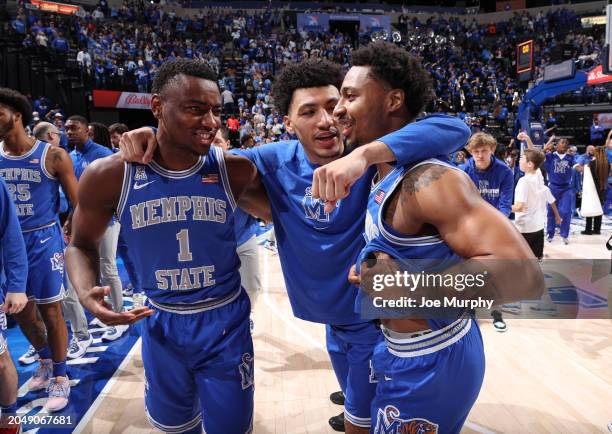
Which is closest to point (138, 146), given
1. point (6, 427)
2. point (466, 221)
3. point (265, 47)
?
point (466, 221)

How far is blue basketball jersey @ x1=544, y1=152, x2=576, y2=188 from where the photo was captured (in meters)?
9.03

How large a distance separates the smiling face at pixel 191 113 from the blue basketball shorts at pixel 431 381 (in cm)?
107

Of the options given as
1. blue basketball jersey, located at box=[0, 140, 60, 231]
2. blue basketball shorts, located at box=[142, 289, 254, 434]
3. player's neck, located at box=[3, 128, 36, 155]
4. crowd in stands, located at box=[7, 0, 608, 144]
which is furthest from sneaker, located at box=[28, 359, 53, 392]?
crowd in stands, located at box=[7, 0, 608, 144]

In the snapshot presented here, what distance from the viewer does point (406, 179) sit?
1.39 meters

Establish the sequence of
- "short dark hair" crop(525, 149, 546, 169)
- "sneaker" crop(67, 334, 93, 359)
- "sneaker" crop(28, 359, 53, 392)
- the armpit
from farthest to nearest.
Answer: "short dark hair" crop(525, 149, 546, 169) → "sneaker" crop(67, 334, 93, 359) → "sneaker" crop(28, 359, 53, 392) → the armpit

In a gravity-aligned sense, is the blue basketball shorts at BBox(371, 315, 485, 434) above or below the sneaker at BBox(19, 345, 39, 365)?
above

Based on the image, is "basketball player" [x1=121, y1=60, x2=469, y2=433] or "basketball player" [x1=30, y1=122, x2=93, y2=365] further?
"basketball player" [x1=30, y1=122, x2=93, y2=365]

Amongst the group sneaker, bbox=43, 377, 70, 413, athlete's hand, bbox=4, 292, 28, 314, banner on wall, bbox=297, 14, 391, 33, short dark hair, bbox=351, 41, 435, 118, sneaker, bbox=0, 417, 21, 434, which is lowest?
sneaker, bbox=43, 377, 70, 413

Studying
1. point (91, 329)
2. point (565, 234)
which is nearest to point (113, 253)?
point (91, 329)

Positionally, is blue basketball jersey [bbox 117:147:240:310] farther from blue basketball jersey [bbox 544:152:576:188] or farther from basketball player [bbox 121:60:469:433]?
blue basketball jersey [bbox 544:152:576:188]

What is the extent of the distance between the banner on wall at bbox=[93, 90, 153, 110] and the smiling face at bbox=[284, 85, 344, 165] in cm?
1409

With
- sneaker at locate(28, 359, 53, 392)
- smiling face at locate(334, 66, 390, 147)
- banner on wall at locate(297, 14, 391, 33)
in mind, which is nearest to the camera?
smiling face at locate(334, 66, 390, 147)

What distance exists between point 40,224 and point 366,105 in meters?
2.88

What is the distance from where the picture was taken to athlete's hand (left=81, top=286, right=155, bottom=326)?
163cm
